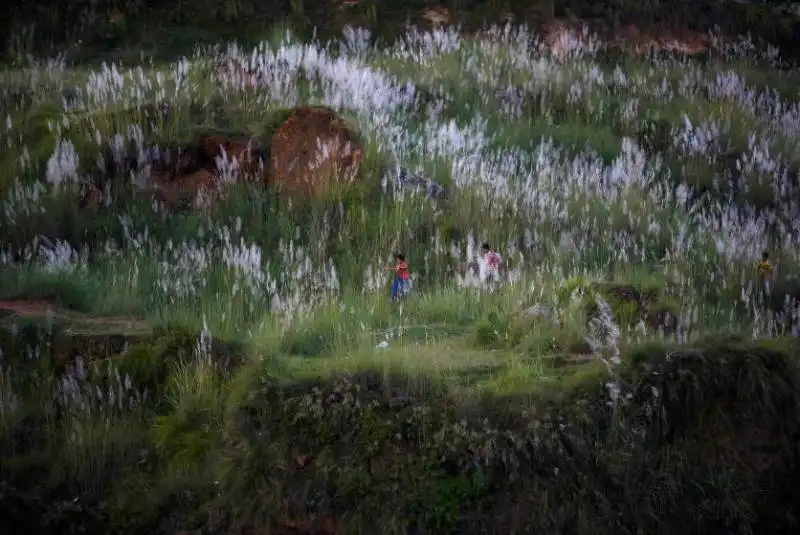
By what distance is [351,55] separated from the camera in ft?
47.8

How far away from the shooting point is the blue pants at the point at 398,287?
7523 millimetres

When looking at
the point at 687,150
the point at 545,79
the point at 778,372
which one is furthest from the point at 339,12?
the point at 778,372

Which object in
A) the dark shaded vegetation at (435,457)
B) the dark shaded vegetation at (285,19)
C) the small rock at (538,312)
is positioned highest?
the dark shaded vegetation at (285,19)

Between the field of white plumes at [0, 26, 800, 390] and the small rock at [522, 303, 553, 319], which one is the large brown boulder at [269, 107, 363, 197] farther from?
the small rock at [522, 303, 553, 319]

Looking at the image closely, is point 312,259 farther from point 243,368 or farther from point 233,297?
point 243,368

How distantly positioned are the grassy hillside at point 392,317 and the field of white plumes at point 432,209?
42 mm

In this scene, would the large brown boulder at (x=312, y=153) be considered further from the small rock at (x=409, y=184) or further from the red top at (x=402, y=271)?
the red top at (x=402, y=271)

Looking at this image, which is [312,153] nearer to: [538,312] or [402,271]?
[402,271]

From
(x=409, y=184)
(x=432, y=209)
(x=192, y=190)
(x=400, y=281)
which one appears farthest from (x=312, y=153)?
(x=400, y=281)

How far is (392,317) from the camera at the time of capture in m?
7.19

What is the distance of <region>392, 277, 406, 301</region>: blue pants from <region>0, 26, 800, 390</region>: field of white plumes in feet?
0.29

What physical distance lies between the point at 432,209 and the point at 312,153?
1.37m

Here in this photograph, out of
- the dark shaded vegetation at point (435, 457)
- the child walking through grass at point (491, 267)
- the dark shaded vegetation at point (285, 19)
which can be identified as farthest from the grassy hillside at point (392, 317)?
the dark shaded vegetation at point (285, 19)

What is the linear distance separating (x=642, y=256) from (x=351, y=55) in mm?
7208
